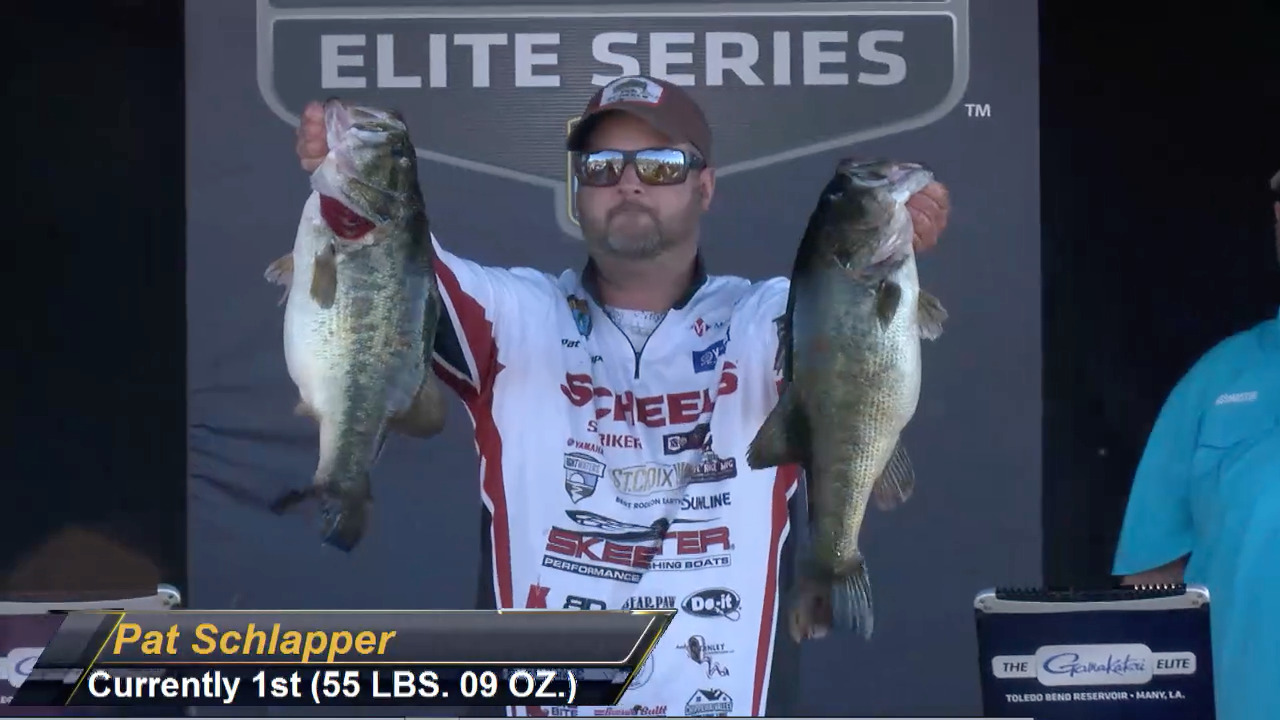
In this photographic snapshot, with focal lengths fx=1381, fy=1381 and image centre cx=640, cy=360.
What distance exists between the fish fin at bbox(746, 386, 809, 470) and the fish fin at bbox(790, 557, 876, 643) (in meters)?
0.28

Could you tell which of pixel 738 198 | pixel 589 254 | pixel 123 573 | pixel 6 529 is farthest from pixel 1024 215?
pixel 6 529

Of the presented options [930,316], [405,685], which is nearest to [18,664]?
[405,685]

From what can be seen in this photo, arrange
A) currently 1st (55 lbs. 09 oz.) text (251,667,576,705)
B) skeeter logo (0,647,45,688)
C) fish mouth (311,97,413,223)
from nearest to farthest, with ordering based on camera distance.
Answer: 1. skeeter logo (0,647,45,688)
2. currently 1st (55 lbs. 09 oz.) text (251,667,576,705)
3. fish mouth (311,97,413,223)

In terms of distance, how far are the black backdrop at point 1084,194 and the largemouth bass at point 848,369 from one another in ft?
1.47

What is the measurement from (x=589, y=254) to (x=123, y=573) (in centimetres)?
134

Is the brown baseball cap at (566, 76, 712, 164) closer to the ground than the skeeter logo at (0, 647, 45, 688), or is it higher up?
higher up

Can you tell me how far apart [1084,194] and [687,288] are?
0.96 metres

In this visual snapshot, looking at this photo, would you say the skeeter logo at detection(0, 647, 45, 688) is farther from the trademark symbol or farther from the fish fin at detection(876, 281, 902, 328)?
the trademark symbol

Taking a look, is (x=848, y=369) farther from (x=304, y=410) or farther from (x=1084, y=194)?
(x=304, y=410)

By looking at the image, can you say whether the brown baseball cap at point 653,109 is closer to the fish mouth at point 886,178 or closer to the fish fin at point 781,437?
the fish mouth at point 886,178

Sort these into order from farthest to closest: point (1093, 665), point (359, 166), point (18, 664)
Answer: point (359, 166) → point (18, 664) → point (1093, 665)

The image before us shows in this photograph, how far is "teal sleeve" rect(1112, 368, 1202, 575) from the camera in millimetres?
3002

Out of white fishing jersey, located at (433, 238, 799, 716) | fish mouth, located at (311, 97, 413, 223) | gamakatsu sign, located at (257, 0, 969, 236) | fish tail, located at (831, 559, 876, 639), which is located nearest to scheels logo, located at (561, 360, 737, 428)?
white fishing jersey, located at (433, 238, 799, 716)

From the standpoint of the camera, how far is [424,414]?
3.07 m
